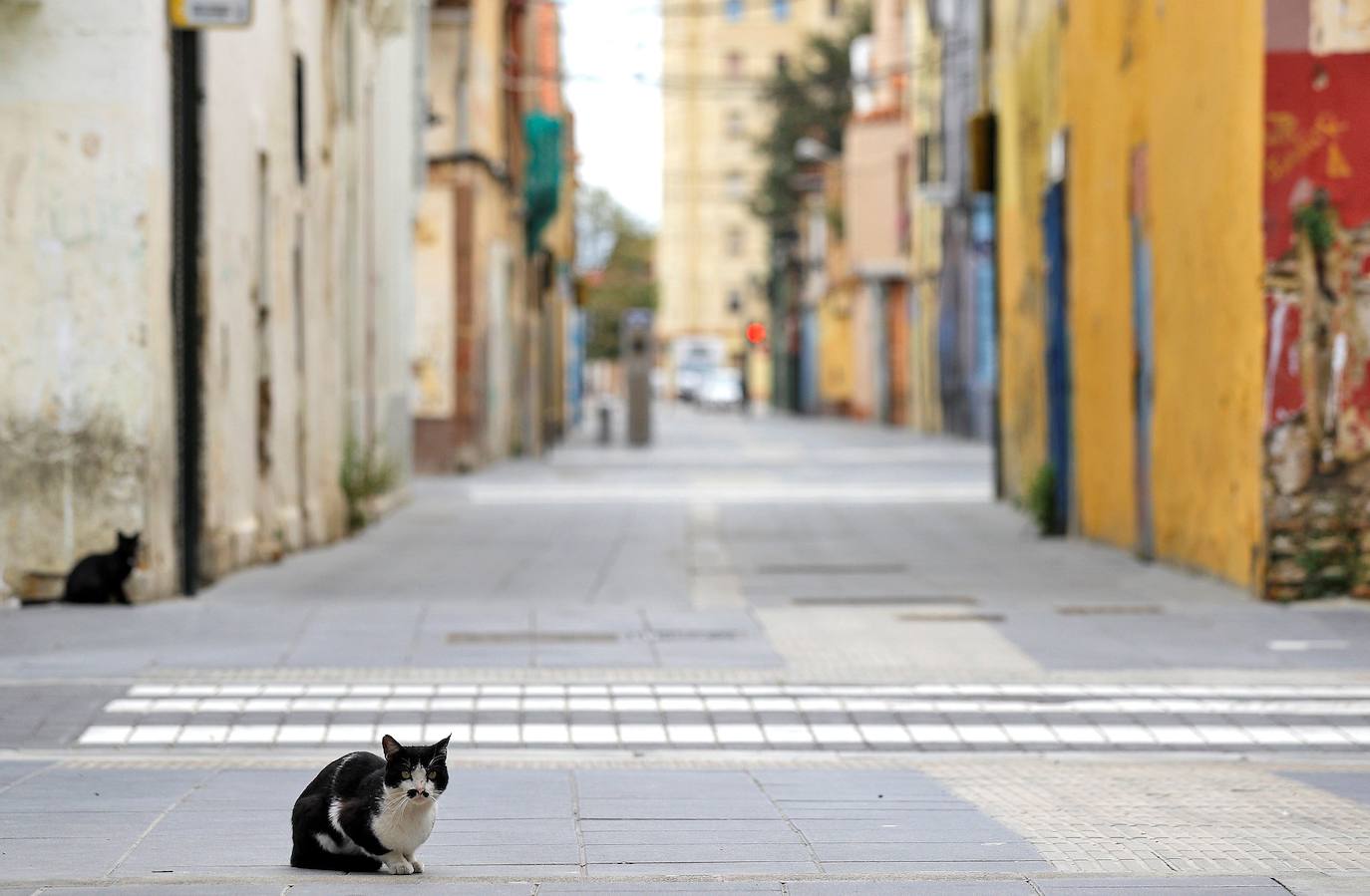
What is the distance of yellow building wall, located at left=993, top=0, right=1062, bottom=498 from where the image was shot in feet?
72.9

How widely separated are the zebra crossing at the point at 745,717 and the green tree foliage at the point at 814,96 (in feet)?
210

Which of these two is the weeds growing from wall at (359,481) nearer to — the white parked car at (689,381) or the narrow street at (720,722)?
the narrow street at (720,722)

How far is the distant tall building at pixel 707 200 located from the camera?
4766 inches

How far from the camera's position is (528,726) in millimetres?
9719

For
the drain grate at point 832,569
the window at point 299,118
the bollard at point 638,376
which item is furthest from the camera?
the bollard at point 638,376

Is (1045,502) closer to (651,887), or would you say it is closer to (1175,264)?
(1175,264)

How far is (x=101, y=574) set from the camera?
13445 millimetres

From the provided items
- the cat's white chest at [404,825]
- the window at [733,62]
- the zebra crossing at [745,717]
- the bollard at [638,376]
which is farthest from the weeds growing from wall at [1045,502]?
the window at [733,62]

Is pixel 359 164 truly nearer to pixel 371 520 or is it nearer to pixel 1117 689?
pixel 371 520

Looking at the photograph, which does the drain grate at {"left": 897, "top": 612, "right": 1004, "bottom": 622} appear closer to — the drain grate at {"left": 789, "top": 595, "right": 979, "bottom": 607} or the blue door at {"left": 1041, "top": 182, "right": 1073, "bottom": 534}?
the drain grate at {"left": 789, "top": 595, "right": 979, "bottom": 607}

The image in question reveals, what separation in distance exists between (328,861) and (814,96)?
7253 cm

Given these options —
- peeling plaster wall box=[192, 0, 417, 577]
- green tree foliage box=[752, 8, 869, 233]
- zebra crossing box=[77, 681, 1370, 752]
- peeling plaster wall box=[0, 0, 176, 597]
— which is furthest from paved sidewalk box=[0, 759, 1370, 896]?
green tree foliage box=[752, 8, 869, 233]

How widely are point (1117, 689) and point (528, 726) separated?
9.04 feet

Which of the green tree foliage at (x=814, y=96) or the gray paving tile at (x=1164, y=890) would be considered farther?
the green tree foliage at (x=814, y=96)
